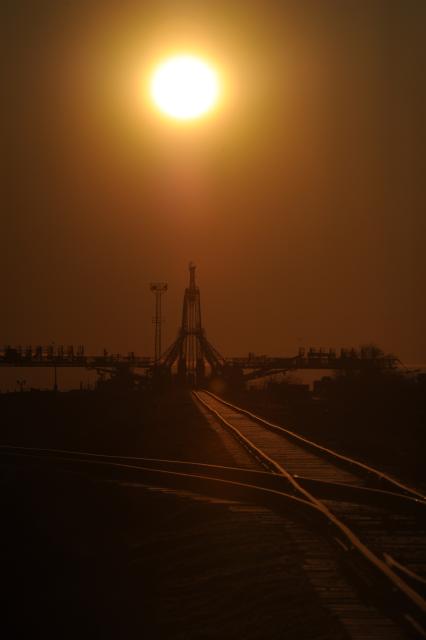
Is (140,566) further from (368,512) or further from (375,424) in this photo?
(375,424)

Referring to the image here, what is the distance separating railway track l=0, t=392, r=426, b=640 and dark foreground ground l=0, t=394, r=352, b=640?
1.72 feet

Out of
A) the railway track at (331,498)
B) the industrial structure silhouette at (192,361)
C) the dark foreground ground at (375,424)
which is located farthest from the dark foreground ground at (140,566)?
the industrial structure silhouette at (192,361)

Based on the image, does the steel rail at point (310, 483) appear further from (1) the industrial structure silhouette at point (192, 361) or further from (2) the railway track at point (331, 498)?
(1) the industrial structure silhouette at point (192, 361)

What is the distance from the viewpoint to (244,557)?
1212 cm

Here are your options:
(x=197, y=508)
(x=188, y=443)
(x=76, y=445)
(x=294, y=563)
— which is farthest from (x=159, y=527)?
(x=76, y=445)

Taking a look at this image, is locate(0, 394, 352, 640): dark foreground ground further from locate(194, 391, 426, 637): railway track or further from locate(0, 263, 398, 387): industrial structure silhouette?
locate(0, 263, 398, 387): industrial structure silhouette

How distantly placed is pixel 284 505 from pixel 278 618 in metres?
7.23

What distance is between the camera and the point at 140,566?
12969 millimetres

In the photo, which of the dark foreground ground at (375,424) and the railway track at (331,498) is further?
the dark foreground ground at (375,424)

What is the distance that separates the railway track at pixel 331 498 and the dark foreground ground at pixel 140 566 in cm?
53

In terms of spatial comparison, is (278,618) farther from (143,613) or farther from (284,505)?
(284,505)

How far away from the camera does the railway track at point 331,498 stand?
9602 mm

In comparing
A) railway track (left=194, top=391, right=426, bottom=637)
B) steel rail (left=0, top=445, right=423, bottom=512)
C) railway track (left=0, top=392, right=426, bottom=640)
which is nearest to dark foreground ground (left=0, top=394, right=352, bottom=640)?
railway track (left=0, top=392, right=426, bottom=640)

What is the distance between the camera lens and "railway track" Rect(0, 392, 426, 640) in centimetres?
960
